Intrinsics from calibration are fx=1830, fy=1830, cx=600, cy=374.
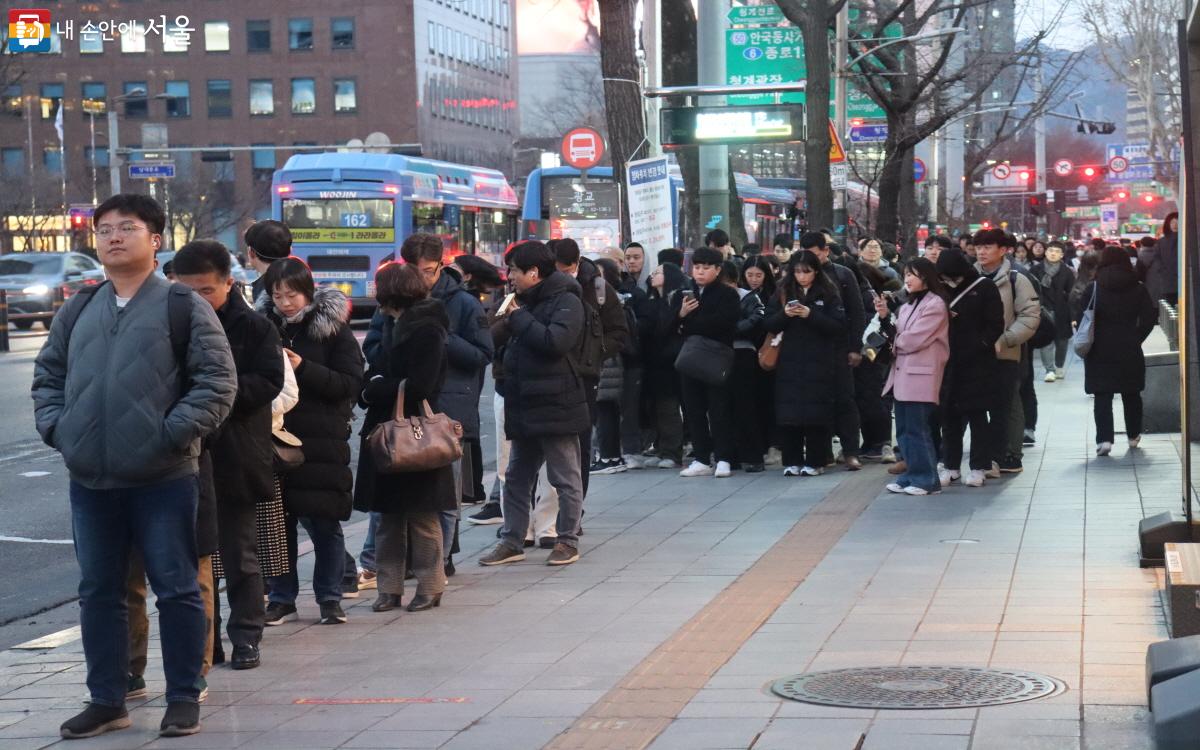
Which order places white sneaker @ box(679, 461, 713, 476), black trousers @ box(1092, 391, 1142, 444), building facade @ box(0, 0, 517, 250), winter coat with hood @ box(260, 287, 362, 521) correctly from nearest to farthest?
1. winter coat with hood @ box(260, 287, 362, 521)
2. white sneaker @ box(679, 461, 713, 476)
3. black trousers @ box(1092, 391, 1142, 444)
4. building facade @ box(0, 0, 517, 250)

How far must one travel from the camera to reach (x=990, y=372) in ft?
42.1

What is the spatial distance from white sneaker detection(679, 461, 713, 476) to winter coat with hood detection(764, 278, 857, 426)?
2.45 feet

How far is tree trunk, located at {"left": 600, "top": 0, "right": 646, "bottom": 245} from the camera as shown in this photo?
1953 centimetres

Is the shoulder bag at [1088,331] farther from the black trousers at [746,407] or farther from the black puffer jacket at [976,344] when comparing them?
the black trousers at [746,407]

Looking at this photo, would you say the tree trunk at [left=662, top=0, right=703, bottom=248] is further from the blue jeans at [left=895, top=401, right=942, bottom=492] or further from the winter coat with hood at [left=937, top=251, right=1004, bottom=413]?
the blue jeans at [left=895, top=401, right=942, bottom=492]

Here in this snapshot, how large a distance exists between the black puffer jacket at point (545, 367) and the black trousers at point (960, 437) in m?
4.03

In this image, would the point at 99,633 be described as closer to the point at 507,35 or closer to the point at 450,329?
the point at 450,329

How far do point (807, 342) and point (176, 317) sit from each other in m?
8.07

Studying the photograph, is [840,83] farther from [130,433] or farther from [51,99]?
[51,99]

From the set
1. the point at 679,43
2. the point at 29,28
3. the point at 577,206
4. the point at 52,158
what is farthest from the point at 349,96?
the point at 679,43

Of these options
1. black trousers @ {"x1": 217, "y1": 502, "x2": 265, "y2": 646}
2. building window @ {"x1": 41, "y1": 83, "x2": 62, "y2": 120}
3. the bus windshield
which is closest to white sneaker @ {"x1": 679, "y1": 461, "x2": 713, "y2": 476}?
black trousers @ {"x1": 217, "y1": 502, "x2": 265, "y2": 646}

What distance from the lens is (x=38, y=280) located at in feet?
130

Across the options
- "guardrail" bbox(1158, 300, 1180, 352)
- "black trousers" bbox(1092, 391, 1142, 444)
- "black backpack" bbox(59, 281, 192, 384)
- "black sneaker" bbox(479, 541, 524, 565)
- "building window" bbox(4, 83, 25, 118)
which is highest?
"building window" bbox(4, 83, 25, 118)

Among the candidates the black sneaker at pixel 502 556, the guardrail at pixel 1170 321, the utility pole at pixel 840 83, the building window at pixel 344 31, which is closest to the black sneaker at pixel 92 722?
the black sneaker at pixel 502 556
